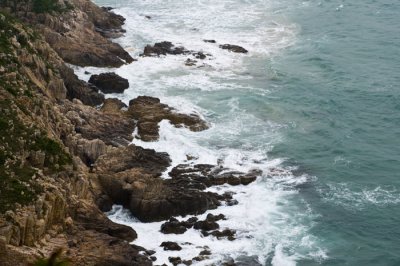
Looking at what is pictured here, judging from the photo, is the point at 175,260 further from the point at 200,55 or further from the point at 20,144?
the point at 200,55

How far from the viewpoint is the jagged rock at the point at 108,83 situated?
66000 millimetres

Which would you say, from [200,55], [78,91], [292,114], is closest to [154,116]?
[78,91]

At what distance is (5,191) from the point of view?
3519 centimetres

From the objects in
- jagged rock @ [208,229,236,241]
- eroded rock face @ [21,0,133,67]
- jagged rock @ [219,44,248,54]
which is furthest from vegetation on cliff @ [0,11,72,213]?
jagged rock @ [219,44,248,54]

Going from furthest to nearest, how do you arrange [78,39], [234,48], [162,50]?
[234,48], [162,50], [78,39]

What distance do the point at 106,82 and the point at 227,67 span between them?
17757 millimetres

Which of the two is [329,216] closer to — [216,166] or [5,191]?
[216,166]

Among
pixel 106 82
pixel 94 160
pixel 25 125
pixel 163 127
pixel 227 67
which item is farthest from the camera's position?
pixel 227 67

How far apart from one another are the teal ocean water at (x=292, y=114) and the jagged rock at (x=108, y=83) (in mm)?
1143

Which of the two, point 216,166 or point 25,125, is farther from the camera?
point 216,166

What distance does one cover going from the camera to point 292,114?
64.6 meters

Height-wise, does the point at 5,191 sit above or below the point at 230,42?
above

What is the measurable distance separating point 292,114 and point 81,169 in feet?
90.7

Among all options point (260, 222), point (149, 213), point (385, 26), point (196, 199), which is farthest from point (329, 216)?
point (385, 26)
